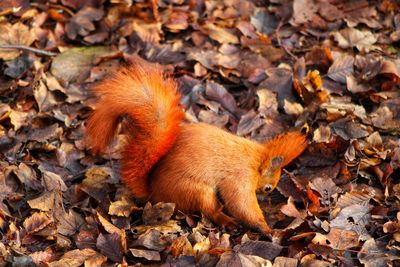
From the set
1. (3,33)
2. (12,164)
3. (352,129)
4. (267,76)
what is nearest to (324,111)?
(352,129)

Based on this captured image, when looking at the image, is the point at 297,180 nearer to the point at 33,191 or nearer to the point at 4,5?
the point at 33,191

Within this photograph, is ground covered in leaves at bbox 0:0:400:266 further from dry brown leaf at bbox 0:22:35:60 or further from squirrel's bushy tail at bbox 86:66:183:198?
squirrel's bushy tail at bbox 86:66:183:198

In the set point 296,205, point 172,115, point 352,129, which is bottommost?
point 296,205

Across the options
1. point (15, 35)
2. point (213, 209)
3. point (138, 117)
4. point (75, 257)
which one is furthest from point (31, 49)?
point (213, 209)

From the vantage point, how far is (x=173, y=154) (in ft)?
10.4

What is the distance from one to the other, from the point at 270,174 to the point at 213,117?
0.82 metres

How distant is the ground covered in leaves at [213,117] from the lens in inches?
123

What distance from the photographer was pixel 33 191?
354 centimetres

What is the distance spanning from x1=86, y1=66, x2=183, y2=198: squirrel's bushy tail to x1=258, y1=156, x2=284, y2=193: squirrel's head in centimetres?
50

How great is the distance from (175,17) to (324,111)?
4.65 ft

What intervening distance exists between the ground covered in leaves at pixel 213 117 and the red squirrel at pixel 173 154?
0.14 metres

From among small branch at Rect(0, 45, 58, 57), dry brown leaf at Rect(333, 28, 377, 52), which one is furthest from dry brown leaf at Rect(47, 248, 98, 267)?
dry brown leaf at Rect(333, 28, 377, 52)

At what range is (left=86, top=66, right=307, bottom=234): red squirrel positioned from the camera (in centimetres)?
310

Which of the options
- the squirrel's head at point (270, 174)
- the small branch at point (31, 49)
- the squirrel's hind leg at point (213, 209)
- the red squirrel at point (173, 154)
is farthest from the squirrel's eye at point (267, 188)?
the small branch at point (31, 49)
